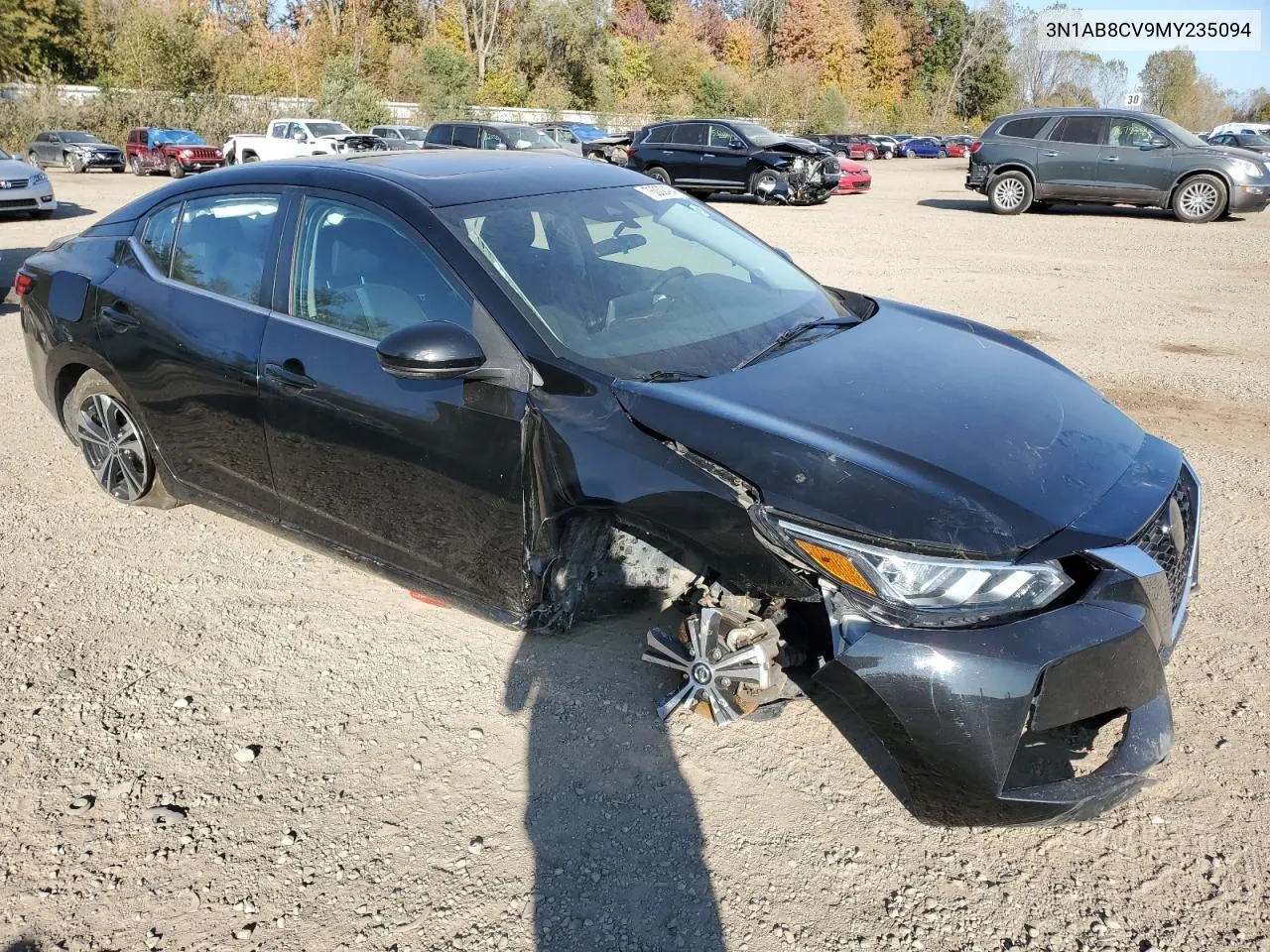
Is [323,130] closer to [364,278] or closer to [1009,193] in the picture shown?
[1009,193]

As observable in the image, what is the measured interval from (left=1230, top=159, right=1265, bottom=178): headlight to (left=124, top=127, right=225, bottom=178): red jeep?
25.5 m

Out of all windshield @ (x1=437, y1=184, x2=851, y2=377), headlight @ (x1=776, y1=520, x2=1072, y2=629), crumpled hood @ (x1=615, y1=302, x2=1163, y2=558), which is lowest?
headlight @ (x1=776, y1=520, x2=1072, y2=629)

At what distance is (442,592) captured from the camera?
336 cm

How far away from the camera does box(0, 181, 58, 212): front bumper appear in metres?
16.8

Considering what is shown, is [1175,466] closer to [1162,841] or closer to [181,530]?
[1162,841]

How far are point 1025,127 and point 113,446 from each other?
1711 cm

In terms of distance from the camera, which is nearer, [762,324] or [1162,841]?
[1162,841]

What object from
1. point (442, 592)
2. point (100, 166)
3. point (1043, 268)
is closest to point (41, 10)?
point (100, 166)

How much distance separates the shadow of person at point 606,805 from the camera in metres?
2.38

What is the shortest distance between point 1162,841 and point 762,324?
1.96m

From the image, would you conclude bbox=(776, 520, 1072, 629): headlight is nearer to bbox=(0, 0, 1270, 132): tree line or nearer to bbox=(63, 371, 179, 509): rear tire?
bbox=(63, 371, 179, 509): rear tire

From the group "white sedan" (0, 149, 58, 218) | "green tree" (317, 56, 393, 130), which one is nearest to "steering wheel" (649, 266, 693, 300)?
"white sedan" (0, 149, 58, 218)

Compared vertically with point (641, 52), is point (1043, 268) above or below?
below

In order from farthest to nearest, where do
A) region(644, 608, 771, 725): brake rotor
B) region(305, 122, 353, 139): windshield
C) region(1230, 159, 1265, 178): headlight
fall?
region(305, 122, 353, 139): windshield
region(1230, 159, 1265, 178): headlight
region(644, 608, 771, 725): brake rotor
